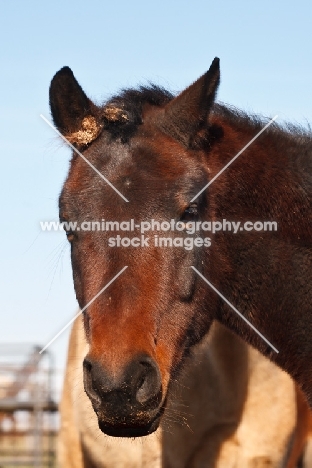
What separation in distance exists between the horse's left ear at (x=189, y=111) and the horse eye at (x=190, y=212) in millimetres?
457

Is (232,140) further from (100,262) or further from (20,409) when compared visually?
(20,409)

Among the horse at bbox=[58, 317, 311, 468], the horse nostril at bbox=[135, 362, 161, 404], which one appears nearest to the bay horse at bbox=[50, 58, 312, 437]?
the horse nostril at bbox=[135, 362, 161, 404]

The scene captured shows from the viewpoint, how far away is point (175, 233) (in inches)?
184

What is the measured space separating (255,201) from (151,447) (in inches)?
112

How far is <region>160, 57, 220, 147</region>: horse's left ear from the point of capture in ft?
16.5

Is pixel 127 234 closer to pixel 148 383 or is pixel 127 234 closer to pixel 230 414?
pixel 148 383

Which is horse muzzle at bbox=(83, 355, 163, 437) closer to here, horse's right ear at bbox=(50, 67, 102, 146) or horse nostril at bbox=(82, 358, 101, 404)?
horse nostril at bbox=(82, 358, 101, 404)

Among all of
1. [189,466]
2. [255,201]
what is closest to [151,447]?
[189,466]

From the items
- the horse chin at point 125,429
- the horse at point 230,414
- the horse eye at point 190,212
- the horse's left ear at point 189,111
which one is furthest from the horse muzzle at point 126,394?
the horse at point 230,414

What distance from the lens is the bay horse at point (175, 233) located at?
440 centimetres

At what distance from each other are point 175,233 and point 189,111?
85cm

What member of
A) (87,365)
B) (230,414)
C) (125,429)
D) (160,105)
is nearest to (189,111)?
(160,105)

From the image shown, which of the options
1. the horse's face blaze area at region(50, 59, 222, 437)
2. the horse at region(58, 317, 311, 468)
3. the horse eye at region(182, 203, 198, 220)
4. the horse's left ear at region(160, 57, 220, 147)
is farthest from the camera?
the horse at region(58, 317, 311, 468)

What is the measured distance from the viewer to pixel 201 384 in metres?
6.89
